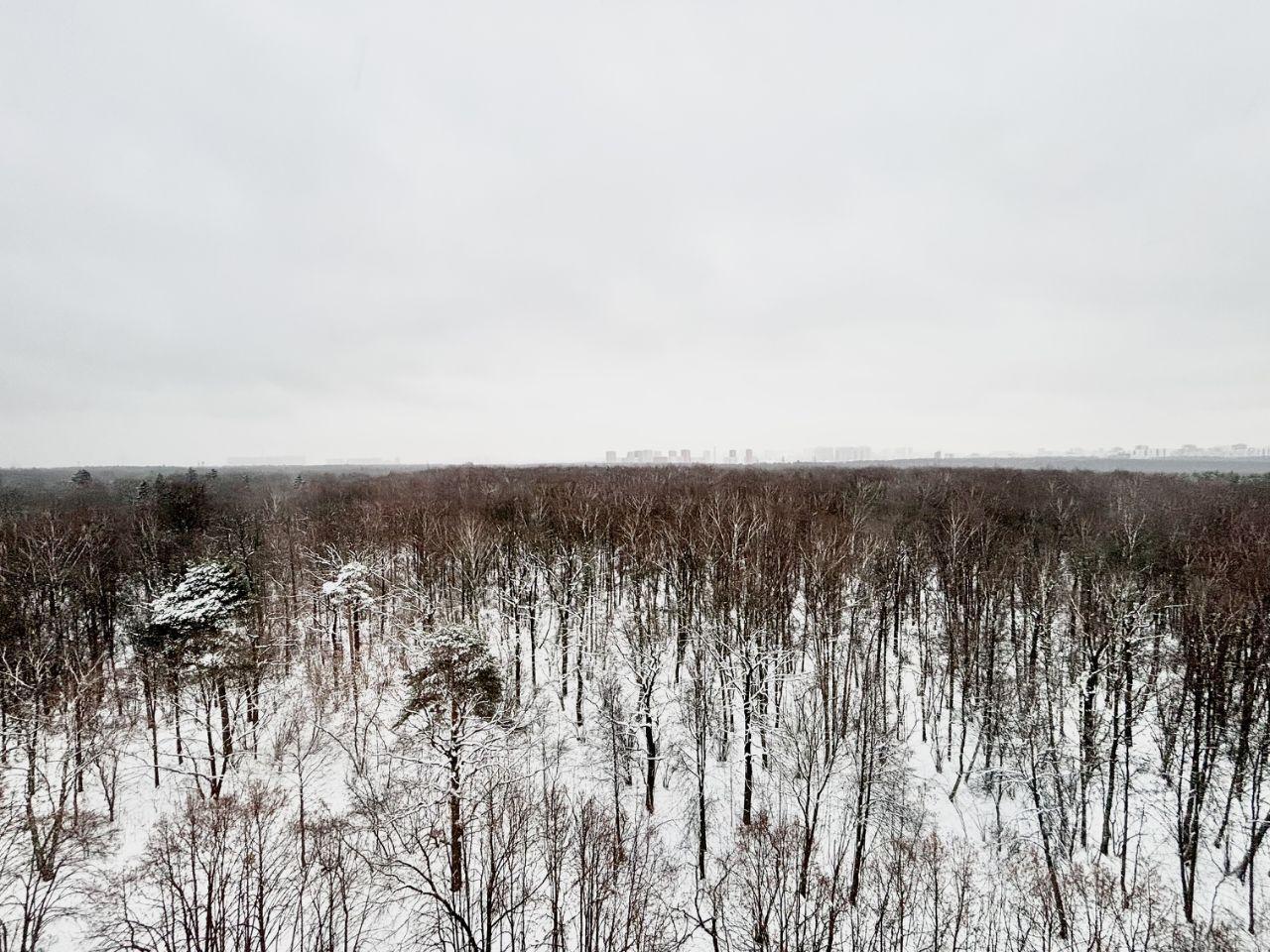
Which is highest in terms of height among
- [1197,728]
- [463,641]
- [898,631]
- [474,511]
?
[474,511]

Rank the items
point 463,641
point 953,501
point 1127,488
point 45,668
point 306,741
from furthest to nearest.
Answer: point 1127,488, point 953,501, point 306,741, point 45,668, point 463,641

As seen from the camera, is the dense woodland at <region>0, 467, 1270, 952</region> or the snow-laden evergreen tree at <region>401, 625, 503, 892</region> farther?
the snow-laden evergreen tree at <region>401, 625, 503, 892</region>

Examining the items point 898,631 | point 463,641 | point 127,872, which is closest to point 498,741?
Answer: point 463,641

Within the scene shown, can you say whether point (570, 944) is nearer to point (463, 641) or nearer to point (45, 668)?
point (463, 641)

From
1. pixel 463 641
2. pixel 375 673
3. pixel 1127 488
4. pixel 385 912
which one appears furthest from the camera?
pixel 1127 488

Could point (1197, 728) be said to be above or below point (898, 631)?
above

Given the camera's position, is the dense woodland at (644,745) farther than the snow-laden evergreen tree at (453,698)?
No

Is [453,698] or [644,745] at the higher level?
[453,698]

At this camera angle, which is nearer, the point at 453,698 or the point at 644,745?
the point at 453,698
